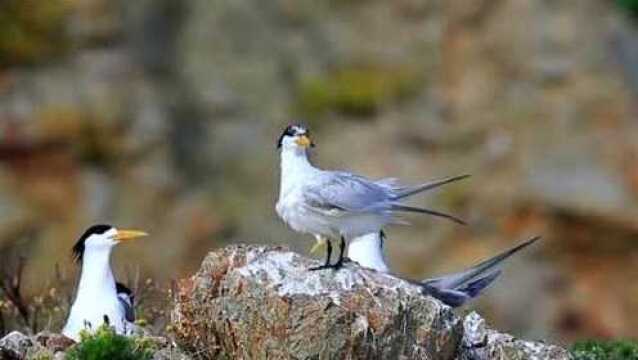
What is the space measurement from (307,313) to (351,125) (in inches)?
510

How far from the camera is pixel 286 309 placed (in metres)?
11.6

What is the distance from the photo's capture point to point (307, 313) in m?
11.6

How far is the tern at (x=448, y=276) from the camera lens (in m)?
12.8

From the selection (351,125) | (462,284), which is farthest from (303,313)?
(351,125)

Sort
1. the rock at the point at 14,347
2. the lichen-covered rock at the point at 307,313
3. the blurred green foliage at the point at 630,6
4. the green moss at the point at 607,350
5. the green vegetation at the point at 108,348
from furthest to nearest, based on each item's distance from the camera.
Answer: the blurred green foliage at the point at 630,6 < the green moss at the point at 607,350 < the rock at the point at 14,347 < the green vegetation at the point at 108,348 < the lichen-covered rock at the point at 307,313

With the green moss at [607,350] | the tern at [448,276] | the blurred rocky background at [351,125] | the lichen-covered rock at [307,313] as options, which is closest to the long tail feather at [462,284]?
the tern at [448,276]

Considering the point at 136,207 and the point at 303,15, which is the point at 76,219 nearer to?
the point at 136,207

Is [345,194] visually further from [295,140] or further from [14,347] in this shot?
[14,347]

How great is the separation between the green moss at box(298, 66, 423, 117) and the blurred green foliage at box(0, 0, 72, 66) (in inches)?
121

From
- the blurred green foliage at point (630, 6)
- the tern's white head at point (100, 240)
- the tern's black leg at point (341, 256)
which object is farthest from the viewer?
the blurred green foliage at point (630, 6)

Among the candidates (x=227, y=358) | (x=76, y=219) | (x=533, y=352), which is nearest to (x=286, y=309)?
(x=227, y=358)

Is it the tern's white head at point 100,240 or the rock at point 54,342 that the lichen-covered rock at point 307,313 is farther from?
the tern's white head at point 100,240

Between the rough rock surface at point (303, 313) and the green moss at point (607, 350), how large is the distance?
2.08 metres

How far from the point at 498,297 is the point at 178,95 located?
15.0ft
